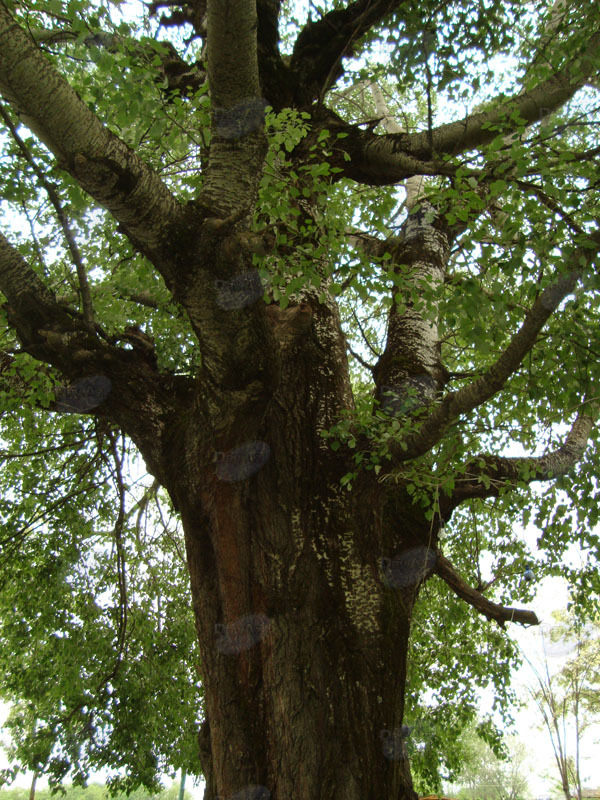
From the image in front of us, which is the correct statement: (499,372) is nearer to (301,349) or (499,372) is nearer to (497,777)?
(301,349)

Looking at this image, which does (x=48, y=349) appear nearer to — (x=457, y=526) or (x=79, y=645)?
(x=79, y=645)

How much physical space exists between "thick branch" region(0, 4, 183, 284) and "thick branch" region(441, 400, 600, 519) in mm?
2338

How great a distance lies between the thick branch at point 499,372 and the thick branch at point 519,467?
1.60 feet

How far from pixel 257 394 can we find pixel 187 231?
981 millimetres

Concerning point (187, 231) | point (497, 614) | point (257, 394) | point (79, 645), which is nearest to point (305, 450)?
point (257, 394)

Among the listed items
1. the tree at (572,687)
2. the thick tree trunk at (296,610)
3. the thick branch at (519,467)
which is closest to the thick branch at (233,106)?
the thick tree trunk at (296,610)

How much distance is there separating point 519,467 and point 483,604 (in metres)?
1.46

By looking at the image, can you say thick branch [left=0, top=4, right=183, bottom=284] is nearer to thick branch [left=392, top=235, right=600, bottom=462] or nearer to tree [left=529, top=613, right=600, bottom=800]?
thick branch [left=392, top=235, right=600, bottom=462]

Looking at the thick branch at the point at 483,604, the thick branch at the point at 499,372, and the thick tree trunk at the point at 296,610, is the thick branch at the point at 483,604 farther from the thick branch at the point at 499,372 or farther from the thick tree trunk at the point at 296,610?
the thick branch at the point at 499,372

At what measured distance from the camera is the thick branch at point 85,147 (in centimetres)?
256

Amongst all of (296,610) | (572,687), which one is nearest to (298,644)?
(296,610)

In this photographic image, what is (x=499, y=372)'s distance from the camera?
302cm

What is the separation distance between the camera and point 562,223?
10.0 feet

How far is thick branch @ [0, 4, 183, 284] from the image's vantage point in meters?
2.56
